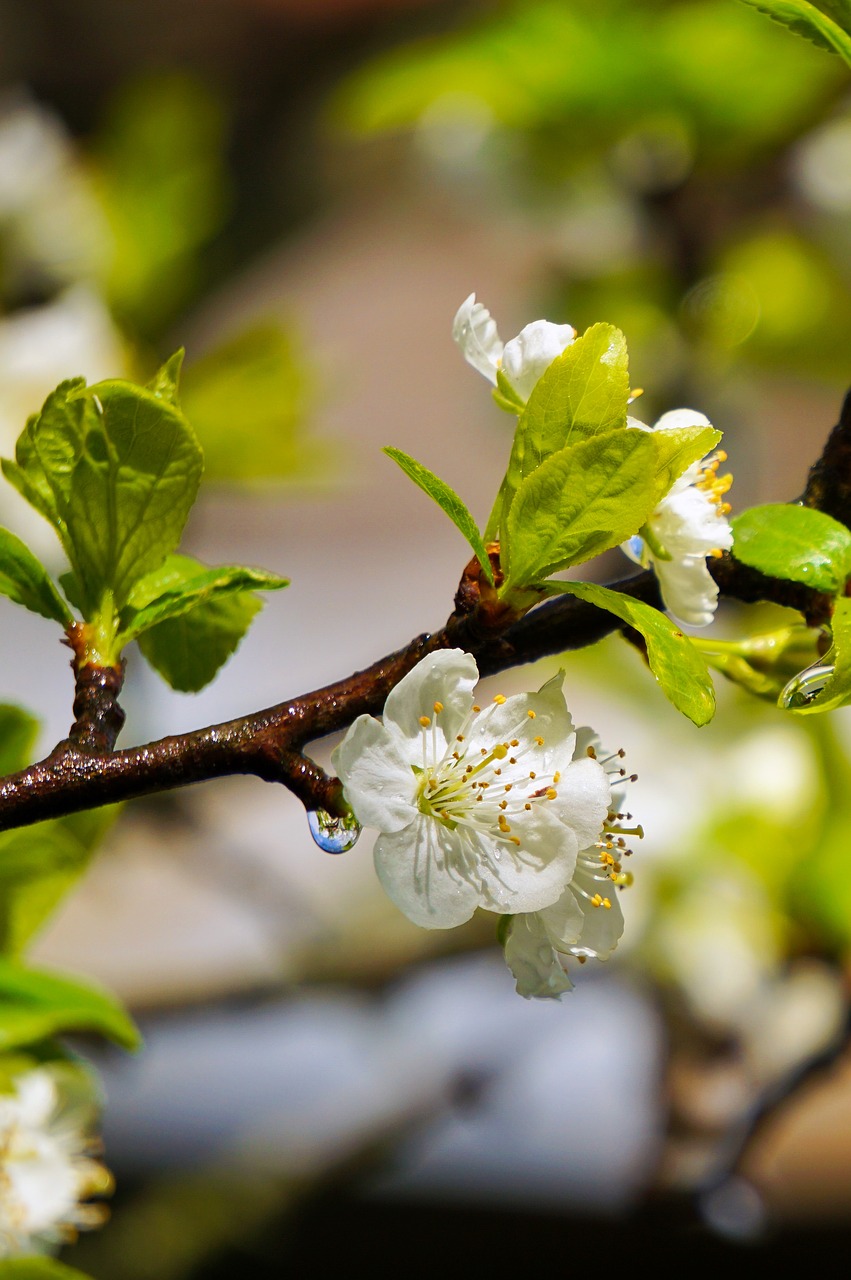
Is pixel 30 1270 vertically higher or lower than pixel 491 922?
lower

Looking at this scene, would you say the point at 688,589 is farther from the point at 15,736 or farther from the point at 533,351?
the point at 15,736

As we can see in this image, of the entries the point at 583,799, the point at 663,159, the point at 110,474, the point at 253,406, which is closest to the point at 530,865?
the point at 583,799

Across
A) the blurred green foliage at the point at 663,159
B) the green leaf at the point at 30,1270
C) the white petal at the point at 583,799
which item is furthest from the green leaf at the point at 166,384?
the blurred green foliage at the point at 663,159

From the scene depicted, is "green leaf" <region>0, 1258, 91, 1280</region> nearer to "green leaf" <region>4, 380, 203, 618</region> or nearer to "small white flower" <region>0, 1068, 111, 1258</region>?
"small white flower" <region>0, 1068, 111, 1258</region>

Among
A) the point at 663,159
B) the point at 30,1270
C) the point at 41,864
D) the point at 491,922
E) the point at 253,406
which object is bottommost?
the point at 30,1270

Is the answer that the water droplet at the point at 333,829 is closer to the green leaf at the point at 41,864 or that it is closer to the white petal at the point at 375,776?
the white petal at the point at 375,776

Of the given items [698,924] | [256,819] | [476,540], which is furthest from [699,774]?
[476,540]

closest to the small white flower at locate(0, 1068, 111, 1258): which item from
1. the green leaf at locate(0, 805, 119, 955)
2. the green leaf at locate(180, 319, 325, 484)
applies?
the green leaf at locate(0, 805, 119, 955)
